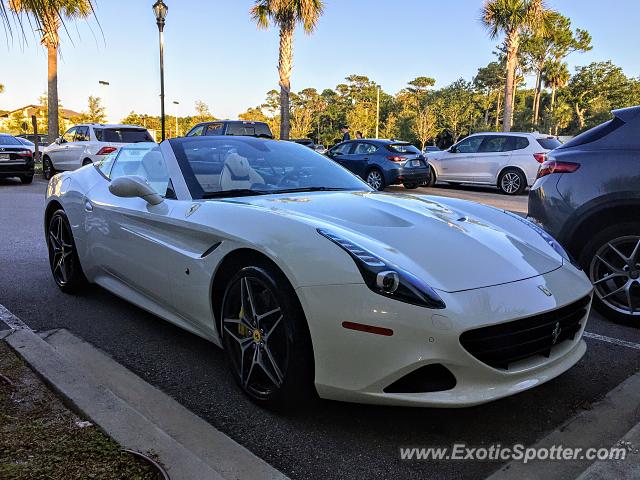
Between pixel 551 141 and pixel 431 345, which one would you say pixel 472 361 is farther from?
pixel 551 141

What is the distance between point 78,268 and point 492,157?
11757mm

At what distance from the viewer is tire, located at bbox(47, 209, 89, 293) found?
4.35 meters

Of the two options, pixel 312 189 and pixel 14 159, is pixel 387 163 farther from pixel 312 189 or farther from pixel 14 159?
pixel 312 189

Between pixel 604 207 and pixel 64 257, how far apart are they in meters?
4.19

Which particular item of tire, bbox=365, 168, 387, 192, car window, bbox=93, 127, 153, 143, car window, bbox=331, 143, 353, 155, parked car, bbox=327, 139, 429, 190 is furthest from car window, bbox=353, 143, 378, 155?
car window, bbox=93, 127, 153, 143

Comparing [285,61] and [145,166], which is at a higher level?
[285,61]

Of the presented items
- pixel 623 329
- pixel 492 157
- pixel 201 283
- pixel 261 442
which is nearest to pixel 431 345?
pixel 261 442

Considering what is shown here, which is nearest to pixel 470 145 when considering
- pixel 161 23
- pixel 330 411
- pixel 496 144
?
pixel 496 144

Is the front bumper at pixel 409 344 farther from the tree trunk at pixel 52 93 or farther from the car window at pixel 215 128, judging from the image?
the tree trunk at pixel 52 93

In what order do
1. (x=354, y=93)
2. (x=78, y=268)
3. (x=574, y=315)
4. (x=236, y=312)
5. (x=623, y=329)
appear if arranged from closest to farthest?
(x=574, y=315) → (x=236, y=312) → (x=623, y=329) → (x=78, y=268) → (x=354, y=93)

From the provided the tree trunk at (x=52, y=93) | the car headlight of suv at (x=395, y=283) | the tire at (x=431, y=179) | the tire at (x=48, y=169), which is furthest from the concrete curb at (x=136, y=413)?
the tree trunk at (x=52, y=93)

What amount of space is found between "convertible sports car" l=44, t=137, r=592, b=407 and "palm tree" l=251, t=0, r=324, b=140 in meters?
19.0

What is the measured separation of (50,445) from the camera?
2148 millimetres

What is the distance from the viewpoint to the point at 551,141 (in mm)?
13594
